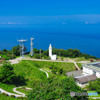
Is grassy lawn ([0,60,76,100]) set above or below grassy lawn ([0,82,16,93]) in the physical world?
above

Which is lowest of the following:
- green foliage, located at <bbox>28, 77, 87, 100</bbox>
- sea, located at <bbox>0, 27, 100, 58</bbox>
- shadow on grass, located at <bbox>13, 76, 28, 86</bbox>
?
green foliage, located at <bbox>28, 77, 87, 100</bbox>

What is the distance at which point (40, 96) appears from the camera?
992 cm

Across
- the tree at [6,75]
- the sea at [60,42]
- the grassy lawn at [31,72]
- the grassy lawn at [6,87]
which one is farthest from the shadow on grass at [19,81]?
the sea at [60,42]

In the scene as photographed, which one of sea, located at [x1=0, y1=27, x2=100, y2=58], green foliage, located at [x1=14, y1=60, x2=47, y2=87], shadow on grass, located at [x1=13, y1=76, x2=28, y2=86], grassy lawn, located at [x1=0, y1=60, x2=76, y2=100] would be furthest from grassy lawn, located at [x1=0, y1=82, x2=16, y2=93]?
sea, located at [x1=0, y1=27, x2=100, y2=58]

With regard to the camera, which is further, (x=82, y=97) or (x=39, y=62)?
(x=39, y=62)

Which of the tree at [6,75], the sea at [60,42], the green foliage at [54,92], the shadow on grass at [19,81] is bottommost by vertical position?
the green foliage at [54,92]

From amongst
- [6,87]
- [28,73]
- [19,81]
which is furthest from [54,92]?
[28,73]

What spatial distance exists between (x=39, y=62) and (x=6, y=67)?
11.6 metres

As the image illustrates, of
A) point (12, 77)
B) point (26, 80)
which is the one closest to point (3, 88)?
point (12, 77)

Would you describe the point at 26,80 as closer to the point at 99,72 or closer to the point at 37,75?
the point at 37,75

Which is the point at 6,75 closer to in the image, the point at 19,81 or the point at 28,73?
the point at 19,81

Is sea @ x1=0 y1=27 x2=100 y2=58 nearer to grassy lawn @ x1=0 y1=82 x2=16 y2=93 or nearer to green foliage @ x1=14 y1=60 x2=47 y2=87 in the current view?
green foliage @ x1=14 y1=60 x2=47 y2=87

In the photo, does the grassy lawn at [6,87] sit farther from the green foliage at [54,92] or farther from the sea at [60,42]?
Result: the sea at [60,42]

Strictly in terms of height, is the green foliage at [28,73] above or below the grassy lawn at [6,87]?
above
